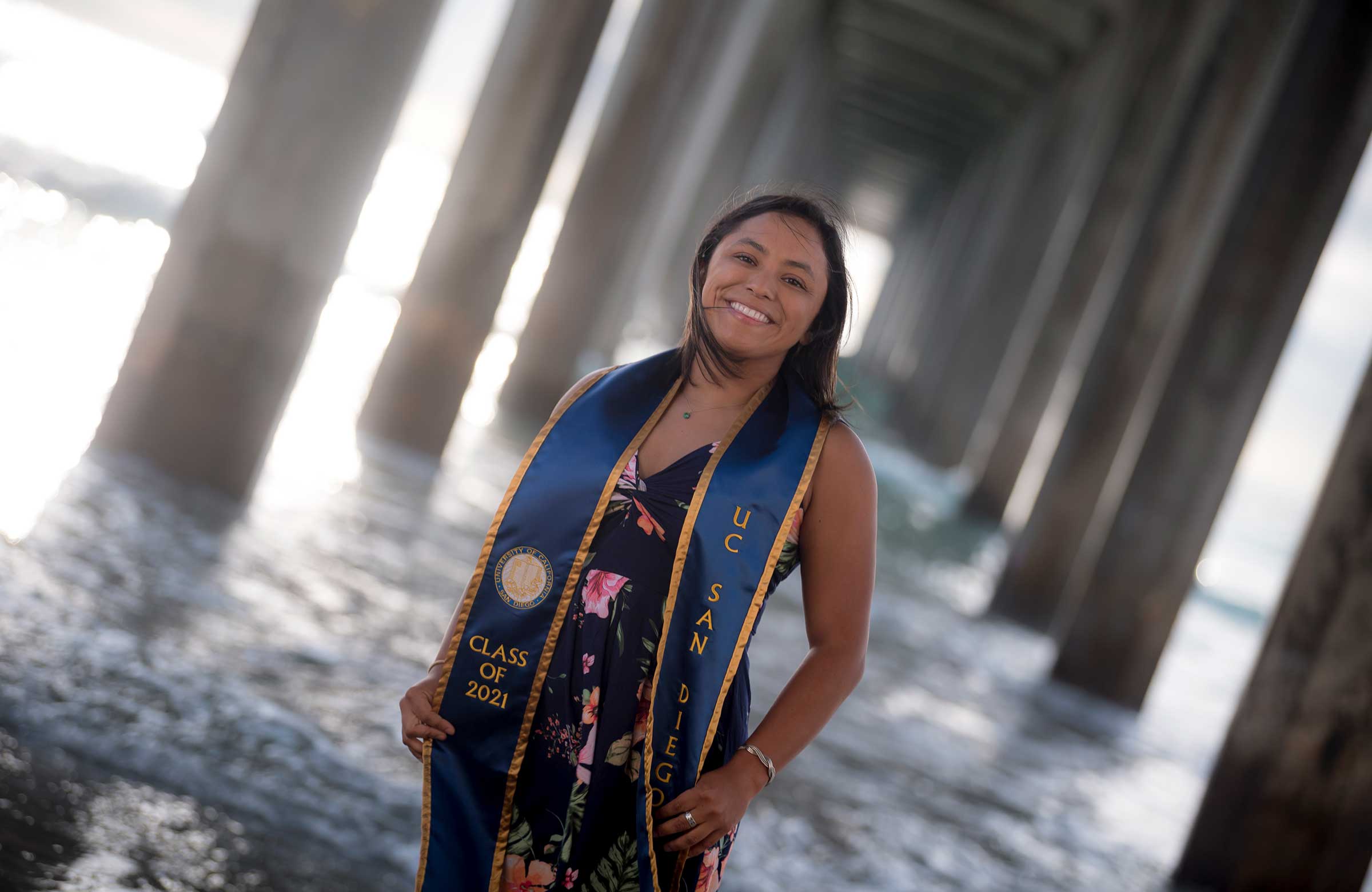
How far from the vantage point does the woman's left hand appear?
5.33 feet

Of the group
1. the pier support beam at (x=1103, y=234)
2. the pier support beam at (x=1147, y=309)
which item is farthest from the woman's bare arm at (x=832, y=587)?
the pier support beam at (x=1103, y=234)

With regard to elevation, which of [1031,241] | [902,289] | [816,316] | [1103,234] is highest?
[902,289]

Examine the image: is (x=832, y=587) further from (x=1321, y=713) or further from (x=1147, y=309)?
(x=1147, y=309)

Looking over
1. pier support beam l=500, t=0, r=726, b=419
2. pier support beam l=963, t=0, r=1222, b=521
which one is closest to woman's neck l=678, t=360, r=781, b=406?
pier support beam l=500, t=0, r=726, b=419

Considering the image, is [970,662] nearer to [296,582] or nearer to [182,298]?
[296,582]

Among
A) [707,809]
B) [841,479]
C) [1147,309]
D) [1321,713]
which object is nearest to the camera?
[707,809]

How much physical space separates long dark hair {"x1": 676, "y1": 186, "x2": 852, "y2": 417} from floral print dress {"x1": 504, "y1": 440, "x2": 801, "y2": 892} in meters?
0.21

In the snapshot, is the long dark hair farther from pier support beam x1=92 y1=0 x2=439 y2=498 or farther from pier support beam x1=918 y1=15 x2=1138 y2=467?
pier support beam x1=918 y1=15 x2=1138 y2=467

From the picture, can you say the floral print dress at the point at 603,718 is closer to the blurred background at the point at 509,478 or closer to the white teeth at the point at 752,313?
the white teeth at the point at 752,313

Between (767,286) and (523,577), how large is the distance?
59 centimetres

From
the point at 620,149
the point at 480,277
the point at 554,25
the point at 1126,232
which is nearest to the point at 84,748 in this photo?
the point at 480,277

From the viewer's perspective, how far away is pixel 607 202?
1020 cm

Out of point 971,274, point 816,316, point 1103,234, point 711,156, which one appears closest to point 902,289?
point 971,274

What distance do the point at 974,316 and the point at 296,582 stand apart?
61.9 feet
